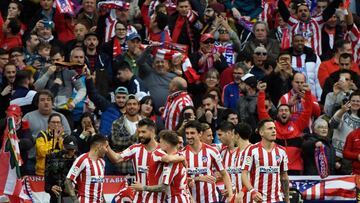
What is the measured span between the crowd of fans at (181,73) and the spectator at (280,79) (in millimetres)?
19

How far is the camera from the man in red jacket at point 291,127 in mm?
25375

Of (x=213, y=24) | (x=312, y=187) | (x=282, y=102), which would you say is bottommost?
(x=312, y=187)

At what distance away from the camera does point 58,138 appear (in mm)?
24281

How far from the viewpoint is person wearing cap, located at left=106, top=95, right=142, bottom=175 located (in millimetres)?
24562

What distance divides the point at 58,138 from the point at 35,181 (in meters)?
0.82

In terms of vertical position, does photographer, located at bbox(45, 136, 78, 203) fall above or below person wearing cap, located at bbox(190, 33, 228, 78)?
below

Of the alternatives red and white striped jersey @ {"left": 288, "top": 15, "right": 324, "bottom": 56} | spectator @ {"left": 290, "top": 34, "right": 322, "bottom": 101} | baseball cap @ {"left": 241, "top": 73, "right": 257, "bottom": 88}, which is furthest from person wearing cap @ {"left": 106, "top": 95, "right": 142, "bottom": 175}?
red and white striped jersey @ {"left": 288, "top": 15, "right": 324, "bottom": 56}

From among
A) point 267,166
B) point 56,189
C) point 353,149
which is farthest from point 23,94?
point 353,149

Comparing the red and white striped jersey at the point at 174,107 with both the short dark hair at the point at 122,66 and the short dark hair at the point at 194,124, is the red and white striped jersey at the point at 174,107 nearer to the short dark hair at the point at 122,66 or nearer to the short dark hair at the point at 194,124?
the short dark hair at the point at 122,66

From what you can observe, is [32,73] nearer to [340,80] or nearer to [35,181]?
[35,181]

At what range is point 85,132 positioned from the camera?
2478 centimetres

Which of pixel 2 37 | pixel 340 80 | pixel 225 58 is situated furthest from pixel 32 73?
pixel 340 80

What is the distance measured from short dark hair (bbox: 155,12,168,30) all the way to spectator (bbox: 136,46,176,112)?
2.66 ft

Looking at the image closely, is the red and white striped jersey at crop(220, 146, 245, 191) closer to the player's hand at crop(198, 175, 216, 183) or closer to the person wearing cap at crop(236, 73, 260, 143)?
the player's hand at crop(198, 175, 216, 183)
